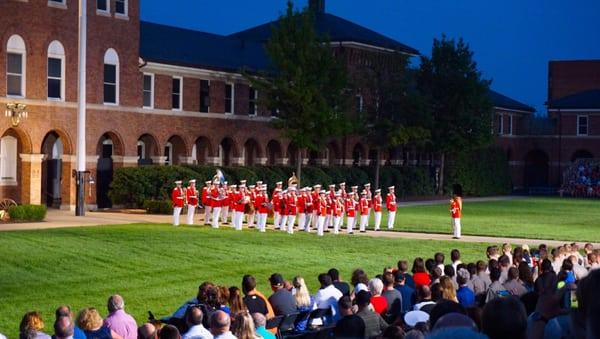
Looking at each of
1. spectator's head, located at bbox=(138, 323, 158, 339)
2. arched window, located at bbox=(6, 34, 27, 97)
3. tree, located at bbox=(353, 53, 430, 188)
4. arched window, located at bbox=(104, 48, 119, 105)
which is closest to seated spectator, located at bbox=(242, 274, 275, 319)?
spectator's head, located at bbox=(138, 323, 158, 339)

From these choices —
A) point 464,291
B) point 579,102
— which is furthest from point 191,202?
point 579,102

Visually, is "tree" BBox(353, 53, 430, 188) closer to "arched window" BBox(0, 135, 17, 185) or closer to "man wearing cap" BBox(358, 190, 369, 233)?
"arched window" BBox(0, 135, 17, 185)

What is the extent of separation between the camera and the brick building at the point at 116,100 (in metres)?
45.5

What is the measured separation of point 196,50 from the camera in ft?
195

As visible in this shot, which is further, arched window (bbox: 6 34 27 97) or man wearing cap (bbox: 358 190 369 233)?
arched window (bbox: 6 34 27 97)

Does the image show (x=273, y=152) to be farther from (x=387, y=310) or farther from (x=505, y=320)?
(x=505, y=320)

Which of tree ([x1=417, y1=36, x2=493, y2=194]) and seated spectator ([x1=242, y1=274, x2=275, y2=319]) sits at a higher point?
tree ([x1=417, y1=36, x2=493, y2=194])

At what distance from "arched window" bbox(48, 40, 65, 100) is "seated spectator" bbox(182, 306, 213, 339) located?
36.2 meters

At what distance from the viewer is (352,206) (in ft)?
130

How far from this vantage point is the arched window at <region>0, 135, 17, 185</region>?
4669cm

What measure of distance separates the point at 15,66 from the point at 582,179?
56.0 m

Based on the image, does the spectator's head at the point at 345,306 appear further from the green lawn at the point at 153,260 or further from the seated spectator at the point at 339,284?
the green lawn at the point at 153,260

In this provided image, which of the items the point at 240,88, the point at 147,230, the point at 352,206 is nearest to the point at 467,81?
the point at 240,88

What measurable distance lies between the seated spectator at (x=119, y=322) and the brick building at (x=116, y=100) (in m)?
32.5
